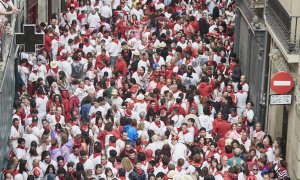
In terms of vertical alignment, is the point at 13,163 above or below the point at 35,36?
below

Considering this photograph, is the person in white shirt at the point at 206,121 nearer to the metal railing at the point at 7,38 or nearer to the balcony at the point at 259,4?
the balcony at the point at 259,4

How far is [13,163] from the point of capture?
3506cm

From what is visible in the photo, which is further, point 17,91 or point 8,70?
point 17,91

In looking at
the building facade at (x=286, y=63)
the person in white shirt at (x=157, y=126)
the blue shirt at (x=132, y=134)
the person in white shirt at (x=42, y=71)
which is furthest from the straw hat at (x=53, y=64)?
the building facade at (x=286, y=63)

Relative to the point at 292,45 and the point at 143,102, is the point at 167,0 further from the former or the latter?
the point at 292,45

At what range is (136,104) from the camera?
4022cm

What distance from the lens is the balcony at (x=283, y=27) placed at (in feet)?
121

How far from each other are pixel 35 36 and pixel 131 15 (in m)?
15.2

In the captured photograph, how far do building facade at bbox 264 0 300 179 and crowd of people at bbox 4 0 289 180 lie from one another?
Answer: 55 centimetres

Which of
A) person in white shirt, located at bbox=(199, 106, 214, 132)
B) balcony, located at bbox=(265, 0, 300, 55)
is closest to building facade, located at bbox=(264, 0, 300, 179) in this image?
balcony, located at bbox=(265, 0, 300, 55)

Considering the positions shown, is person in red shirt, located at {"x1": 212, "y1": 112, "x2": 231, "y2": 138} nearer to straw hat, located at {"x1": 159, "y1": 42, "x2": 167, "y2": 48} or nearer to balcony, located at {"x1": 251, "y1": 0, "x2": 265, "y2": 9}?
balcony, located at {"x1": 251, "y1": 0, "x2": 265, "y2": 9}

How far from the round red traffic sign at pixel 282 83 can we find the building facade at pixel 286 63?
177 mm

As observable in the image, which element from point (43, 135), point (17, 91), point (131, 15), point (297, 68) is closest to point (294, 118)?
point (297, 68)

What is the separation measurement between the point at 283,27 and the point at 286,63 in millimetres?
1102
